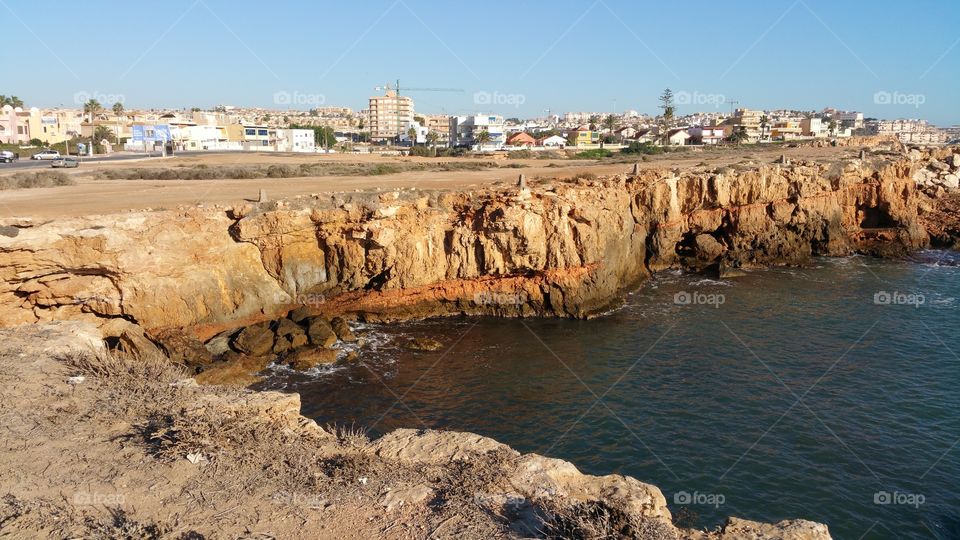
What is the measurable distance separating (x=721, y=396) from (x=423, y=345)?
32.5 feet

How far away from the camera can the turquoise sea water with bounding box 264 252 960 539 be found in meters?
13.5

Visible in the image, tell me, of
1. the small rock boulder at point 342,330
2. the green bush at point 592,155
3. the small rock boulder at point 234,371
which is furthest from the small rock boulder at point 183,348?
the green bush at point 592,155

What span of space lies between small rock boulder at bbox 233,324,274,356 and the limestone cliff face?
1.40 m

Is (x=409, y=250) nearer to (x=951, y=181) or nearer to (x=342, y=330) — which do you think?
(x=342, y=330)

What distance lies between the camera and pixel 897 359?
21.2 meters

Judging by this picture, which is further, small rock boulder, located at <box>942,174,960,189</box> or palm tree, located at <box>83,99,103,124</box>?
palm tree, located at <box>83,99,103,124</box>

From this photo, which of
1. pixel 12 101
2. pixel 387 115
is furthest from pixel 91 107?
pixel 387 115

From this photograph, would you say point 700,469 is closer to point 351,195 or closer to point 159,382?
point 159,382

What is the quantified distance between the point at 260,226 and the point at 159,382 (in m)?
11.8

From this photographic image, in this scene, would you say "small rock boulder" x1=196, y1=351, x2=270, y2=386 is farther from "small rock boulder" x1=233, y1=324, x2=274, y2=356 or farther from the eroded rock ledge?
the eroded rock ledge

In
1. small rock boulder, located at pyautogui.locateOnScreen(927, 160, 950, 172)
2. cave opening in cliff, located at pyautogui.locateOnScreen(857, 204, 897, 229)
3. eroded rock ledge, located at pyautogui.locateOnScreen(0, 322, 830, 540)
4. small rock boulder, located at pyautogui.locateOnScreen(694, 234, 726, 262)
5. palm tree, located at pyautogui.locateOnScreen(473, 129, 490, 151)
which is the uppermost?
palm tree, located at pyautogui.locateOnScreen(473, 129, 490, 151)

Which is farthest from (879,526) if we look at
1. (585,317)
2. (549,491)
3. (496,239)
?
(496,239)

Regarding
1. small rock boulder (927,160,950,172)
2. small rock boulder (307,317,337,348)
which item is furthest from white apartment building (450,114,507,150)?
small rock boulder (307,317,337,348)

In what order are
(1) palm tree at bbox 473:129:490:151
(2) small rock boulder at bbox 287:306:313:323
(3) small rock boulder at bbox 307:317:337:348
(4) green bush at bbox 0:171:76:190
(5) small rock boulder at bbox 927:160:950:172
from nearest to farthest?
1. (3) small rock boulder at bbox 307:317:337:348
2. (2) small rock boulder at bbox 287:306:313:323
3. (4) green bush at bbox 0:171:76:190
4. (5) small rock boulder at bbox 927:160:950:172
5. (1) palm tree at bbox 473:129:490:151
